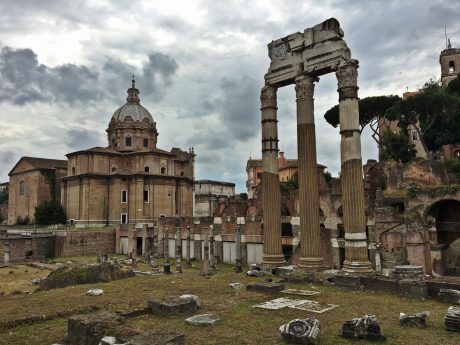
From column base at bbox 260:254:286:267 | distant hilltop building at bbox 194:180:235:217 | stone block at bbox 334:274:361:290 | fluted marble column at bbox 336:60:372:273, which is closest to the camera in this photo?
stone block at bbox 334:274:361:290

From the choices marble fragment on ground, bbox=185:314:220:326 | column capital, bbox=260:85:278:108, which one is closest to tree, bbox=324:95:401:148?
column capital, bbox=260:85:278:108

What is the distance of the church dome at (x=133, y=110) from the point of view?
165ft

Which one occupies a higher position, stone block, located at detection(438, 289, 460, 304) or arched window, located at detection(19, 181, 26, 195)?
arched window, located at detection(19, 181, 26, 195)

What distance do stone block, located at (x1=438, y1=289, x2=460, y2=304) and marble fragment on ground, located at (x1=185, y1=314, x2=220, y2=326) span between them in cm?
498

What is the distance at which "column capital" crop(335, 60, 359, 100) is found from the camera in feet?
36.8

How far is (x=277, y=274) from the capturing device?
12492mm

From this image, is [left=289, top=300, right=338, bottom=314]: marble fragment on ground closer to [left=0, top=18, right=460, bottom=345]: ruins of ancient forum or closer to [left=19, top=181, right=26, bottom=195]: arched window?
[left=0, top=18, right=460, bottom=345]: ruins of ancient forum

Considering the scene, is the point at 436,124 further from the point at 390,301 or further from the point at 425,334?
the point at 425,334

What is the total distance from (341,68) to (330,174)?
4639 centimetres

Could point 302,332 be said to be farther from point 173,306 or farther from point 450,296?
point 450,296

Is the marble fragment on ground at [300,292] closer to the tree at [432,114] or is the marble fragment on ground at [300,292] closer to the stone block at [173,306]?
the stone block at [173,306]

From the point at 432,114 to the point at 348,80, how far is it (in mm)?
29695

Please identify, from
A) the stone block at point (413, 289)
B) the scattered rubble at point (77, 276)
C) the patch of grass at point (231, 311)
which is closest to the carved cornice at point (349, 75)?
the stone block at point (413, 289)

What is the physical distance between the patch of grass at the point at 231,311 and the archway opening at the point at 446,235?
39.8 ft
